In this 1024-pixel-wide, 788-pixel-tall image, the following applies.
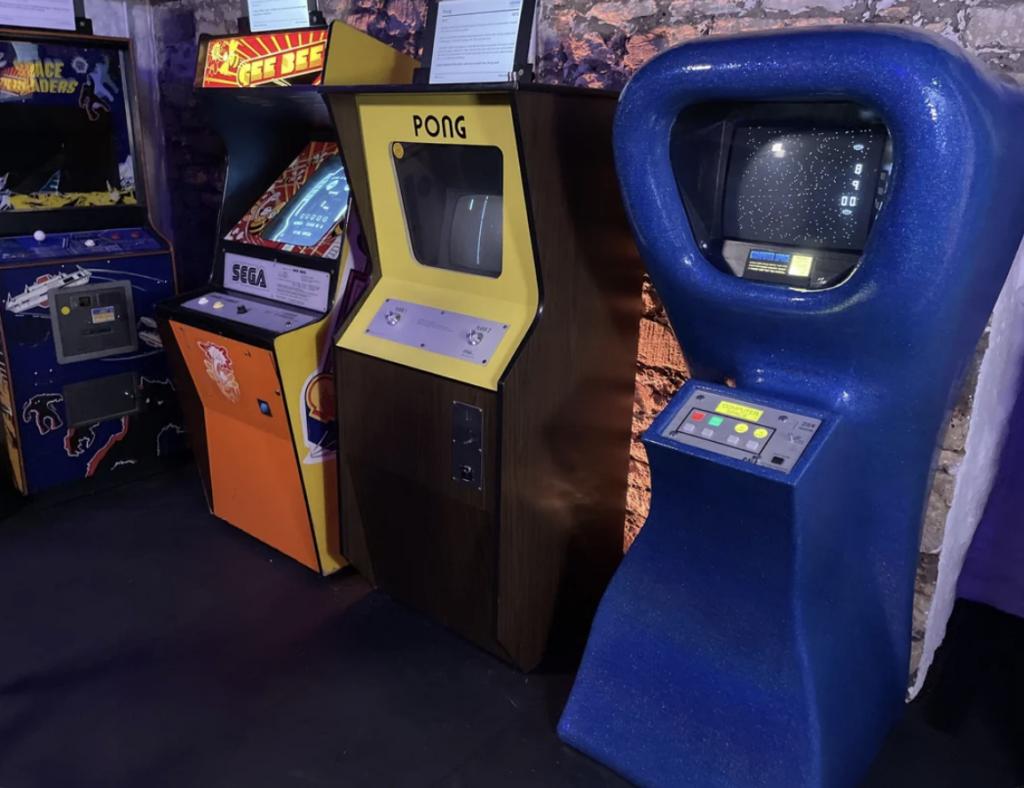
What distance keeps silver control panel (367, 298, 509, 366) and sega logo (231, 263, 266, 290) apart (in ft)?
1.91

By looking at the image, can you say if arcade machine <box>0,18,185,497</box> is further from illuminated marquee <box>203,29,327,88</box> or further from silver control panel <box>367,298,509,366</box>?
silver control panel <box>367,298,509,366</box>

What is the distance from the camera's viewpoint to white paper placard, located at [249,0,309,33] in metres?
2.57

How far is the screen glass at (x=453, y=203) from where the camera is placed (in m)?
2.13

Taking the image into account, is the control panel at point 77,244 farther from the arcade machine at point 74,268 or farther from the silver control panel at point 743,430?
the silver control panel at point 743,430

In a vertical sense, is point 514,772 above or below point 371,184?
below

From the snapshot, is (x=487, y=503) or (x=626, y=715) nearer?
(x=626, y=715)

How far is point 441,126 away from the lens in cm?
195

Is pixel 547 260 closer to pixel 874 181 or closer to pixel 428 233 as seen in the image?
pixel 428 233

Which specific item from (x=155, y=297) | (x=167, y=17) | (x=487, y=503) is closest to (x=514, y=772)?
(x=487, y=503)

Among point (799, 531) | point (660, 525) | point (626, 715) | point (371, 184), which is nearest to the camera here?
point (799, 531)

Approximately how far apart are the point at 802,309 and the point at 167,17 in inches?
133

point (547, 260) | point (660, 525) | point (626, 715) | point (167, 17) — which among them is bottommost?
point (626, 715)

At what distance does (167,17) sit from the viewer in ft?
12.0

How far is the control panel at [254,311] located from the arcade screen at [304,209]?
0.18 meters
